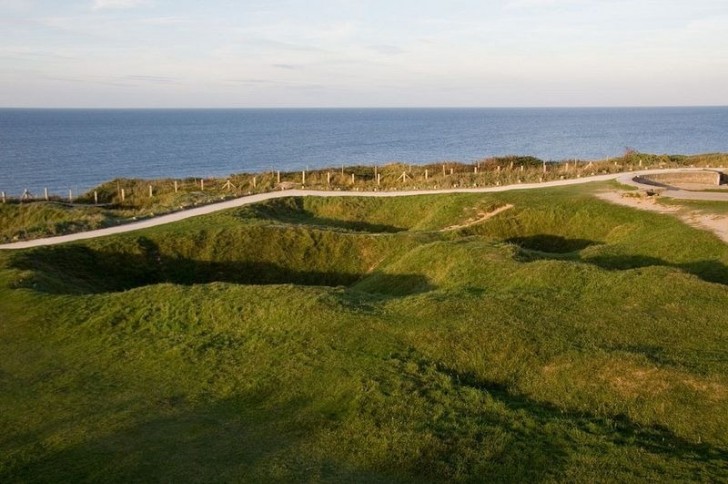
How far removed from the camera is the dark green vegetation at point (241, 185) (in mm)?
35216

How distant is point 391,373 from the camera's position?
44.1ft

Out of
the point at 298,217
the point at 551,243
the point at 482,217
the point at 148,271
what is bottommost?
the point at 148,271

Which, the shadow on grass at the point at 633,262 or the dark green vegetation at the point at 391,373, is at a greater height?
the shadow on grass at the point at 633,262

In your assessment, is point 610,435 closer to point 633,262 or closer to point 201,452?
point 201,452

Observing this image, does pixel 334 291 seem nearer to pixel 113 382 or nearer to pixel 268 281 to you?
pixel 113 382

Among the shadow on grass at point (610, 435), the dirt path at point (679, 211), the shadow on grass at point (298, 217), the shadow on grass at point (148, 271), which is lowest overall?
the shadow on grass at point (148, 271)

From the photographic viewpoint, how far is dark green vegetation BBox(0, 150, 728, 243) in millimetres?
35216

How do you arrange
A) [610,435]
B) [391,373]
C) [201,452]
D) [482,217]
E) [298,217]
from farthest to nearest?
[298,217], [482,217], [391,373], [201,452], [610,435]

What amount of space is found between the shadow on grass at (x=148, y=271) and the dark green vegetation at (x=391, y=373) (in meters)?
0.34

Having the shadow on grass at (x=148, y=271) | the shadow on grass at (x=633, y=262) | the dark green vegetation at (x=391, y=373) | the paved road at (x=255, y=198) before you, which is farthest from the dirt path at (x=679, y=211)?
the shadow on grass at (x=148, y=271)

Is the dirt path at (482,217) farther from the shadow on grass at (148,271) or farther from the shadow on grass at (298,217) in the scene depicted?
the shadow on grass at (148,271)

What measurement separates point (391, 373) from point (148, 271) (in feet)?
55.2

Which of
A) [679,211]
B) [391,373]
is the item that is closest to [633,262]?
[679,211]

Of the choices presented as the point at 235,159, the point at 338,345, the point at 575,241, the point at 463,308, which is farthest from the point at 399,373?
the point at 235,159
